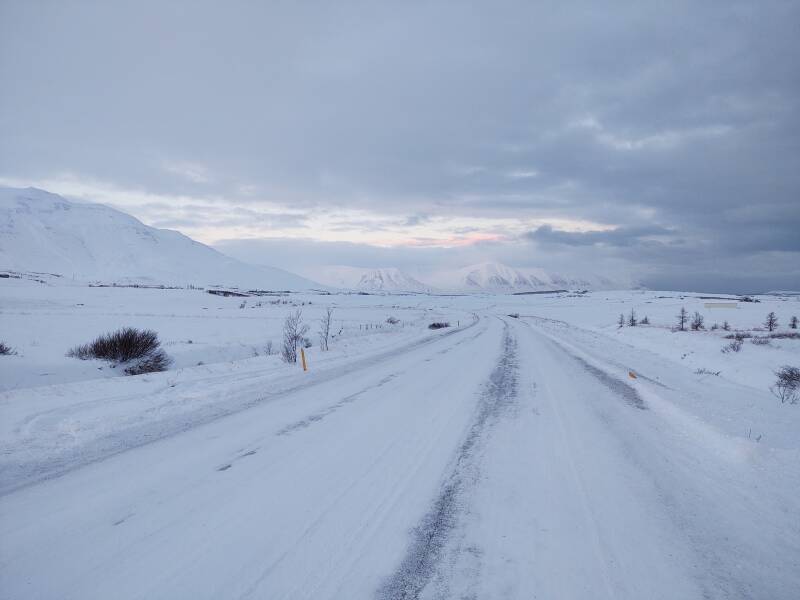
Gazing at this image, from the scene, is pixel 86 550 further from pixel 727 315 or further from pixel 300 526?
pixel 727 315

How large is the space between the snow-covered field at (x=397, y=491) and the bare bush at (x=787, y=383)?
2.50 ft

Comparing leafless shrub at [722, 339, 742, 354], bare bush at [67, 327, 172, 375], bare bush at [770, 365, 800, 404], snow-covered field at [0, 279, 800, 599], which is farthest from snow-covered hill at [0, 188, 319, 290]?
bare bush at [770, 365, 800, 404]

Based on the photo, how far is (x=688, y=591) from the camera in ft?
9.62

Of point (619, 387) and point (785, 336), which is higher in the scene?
point (785, 336)

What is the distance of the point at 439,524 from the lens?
3.73 meters

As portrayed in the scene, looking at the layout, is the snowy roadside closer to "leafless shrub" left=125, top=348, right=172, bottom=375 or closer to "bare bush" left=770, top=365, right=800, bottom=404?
"leafless shrub" left=125, top=348, right=172, bottom=375

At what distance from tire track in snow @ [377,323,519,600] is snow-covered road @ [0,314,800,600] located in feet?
0.06

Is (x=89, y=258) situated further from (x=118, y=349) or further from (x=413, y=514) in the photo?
(x=413, y=514)

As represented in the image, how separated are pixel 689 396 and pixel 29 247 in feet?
703

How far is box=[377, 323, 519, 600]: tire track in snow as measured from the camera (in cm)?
294

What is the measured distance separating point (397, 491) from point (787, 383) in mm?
11460

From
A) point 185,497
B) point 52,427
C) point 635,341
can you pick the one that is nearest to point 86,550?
point 185,497

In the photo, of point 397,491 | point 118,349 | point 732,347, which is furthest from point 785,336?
point 118,349

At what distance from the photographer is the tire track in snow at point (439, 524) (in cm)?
294
